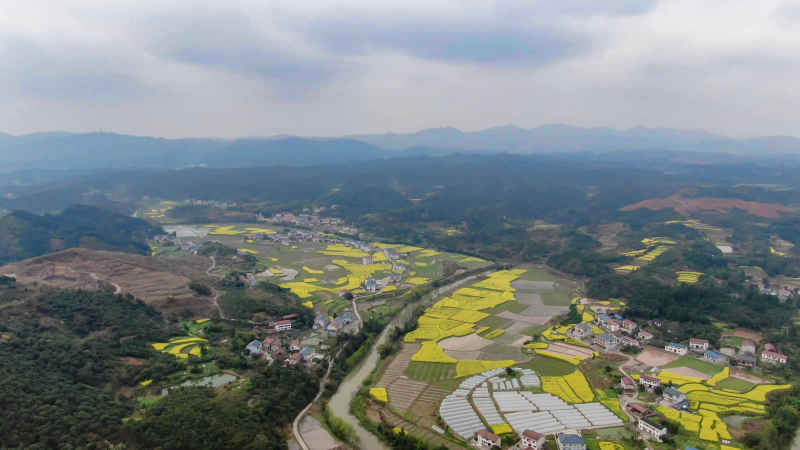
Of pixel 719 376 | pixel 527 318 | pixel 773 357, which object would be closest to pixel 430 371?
pixel 527 318

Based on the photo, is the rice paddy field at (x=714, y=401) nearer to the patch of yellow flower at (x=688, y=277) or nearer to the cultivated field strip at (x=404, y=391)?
the cultivated field strip at (x=404, y=391)

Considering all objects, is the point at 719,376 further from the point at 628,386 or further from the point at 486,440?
the point at 486,440

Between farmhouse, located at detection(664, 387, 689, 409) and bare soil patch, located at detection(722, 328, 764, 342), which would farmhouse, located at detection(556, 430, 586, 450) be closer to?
farmhouse, located at detection(664, 387, 689, 409)

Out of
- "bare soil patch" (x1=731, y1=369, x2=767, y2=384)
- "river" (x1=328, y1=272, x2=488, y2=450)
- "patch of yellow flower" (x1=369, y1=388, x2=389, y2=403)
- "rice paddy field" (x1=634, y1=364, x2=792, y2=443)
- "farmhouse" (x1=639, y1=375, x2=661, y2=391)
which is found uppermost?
"farmhouse" (x1=639, y1=375, x2=661, y2=391)

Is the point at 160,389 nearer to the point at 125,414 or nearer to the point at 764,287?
the point at 125,414

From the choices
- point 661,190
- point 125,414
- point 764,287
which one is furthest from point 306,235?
point 661,190

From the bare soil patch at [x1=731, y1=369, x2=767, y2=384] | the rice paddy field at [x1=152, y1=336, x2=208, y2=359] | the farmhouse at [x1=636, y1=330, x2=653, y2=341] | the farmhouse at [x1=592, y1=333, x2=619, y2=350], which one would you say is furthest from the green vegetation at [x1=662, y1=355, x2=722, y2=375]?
the rice paddy field at [x1=152, y1=336, x2=208, y2=359]
